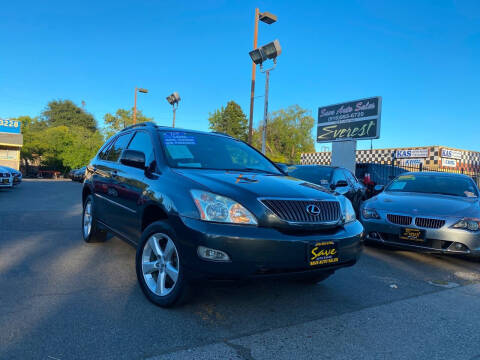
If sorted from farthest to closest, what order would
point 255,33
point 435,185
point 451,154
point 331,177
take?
1. point 451,154
2. point 255,33
3. point 331,177
4. point 435,185

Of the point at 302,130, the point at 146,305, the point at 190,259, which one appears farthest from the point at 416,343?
the point at 302,130

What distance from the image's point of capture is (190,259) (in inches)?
101

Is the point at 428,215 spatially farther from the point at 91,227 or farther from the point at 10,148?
the point at 10,148

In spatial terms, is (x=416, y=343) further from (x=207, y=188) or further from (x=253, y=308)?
(x=207, y=188)

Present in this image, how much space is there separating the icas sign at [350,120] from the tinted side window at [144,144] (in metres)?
15.3

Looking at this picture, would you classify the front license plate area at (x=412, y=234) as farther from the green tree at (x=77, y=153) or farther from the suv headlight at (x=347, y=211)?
the green tree at (x=77, y=153)

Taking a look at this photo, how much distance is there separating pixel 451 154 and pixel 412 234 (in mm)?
26548

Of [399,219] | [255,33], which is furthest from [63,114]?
[399,219]

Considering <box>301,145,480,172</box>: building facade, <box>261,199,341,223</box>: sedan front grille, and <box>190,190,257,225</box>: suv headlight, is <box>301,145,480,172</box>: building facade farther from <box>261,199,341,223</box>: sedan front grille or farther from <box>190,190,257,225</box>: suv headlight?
<box>190,190,257,225</box>: suv headlight

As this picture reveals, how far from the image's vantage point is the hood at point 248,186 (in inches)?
108

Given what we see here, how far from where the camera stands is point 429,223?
15.9ft

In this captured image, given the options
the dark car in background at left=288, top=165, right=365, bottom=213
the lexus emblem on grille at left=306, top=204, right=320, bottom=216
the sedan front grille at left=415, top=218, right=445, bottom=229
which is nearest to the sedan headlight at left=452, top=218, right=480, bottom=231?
the sedan front grille at left=415, top=218, right=445, bottom=229

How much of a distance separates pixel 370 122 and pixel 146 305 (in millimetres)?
16680

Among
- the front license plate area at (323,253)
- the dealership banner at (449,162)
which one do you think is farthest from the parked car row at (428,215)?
the dealership banner at (449,162)
